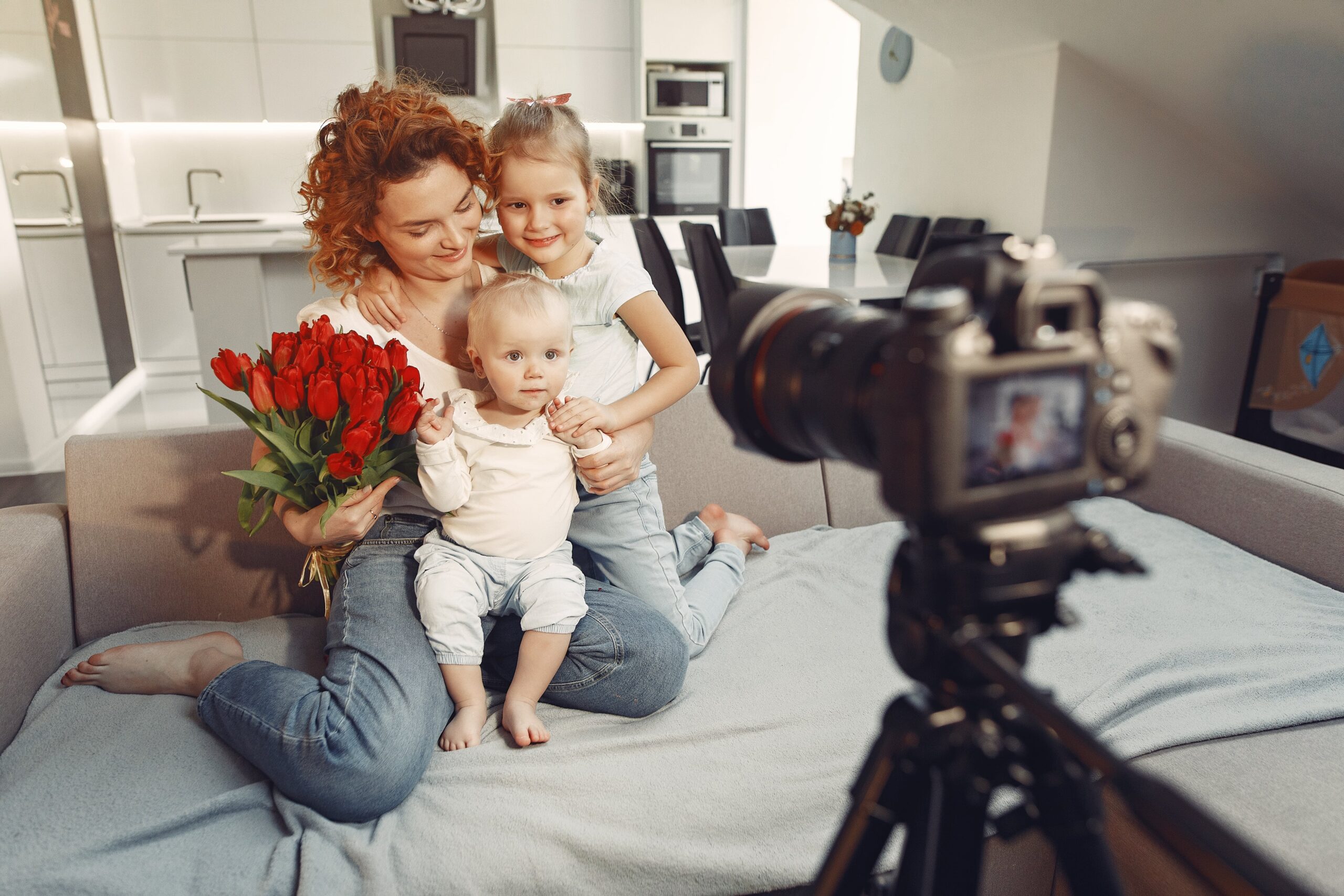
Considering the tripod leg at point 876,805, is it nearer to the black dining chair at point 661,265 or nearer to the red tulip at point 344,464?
the red tulip at point 344,464

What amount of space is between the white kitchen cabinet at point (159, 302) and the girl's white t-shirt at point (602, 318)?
161 inches

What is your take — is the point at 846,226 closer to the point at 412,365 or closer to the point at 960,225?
the point at 960,225

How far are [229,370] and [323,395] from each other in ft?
0.47

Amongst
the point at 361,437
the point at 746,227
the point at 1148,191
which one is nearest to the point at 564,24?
the point at 746,227

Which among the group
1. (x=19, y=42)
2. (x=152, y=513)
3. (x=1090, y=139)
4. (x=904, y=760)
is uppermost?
(x=19, y=42)

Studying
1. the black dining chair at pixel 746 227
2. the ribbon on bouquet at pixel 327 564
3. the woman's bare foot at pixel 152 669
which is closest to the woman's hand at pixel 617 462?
the ribbon on bouquet at pixel 327 564

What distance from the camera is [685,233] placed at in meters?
3.16

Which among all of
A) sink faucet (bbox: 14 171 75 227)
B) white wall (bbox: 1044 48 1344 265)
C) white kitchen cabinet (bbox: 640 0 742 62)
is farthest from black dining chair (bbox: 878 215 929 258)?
sink faucet (bbox: 14 171 75 227)

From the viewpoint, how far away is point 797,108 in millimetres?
5539

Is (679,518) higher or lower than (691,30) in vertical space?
lower

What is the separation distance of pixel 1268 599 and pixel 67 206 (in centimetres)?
478

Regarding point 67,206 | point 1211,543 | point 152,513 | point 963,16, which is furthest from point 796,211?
point 152,513

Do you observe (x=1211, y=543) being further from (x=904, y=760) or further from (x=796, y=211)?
(x=796, y=211)

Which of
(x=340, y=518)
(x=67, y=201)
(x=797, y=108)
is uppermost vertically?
(x=797, y=108)
